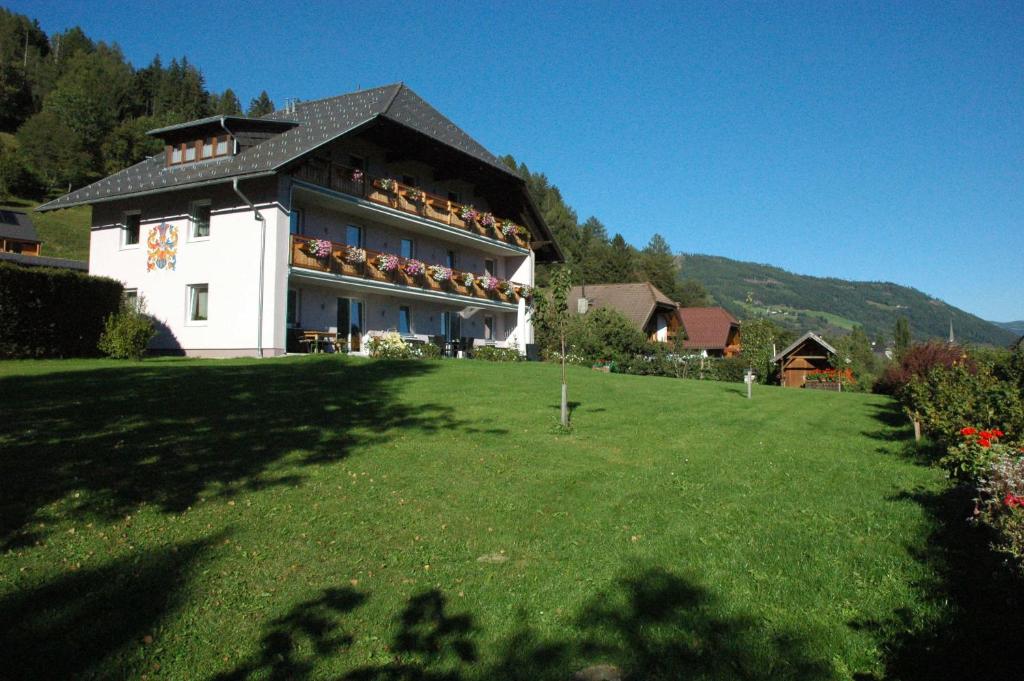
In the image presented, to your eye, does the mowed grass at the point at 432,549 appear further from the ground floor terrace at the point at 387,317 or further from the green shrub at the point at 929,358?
the ground floor terrace at the point at 387,317

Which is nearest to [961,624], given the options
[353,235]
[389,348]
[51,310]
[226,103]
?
[389,348]

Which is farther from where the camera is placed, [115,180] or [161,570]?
[115,180]

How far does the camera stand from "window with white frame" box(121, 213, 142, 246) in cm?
2694

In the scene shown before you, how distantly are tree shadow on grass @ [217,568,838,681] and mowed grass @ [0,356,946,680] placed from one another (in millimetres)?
16

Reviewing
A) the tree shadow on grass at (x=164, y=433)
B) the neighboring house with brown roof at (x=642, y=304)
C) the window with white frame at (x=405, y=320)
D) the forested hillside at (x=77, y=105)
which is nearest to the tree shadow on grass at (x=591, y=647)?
the tree shadow on grass at (x=164, y=433)

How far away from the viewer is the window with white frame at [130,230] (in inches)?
1061

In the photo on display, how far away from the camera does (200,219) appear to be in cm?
2522

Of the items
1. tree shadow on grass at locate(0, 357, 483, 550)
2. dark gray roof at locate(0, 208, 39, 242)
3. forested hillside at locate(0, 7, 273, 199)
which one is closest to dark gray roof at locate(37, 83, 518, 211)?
tree shadow on grass at locate(0, 357, 483, 550)

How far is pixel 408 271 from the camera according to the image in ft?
92.9

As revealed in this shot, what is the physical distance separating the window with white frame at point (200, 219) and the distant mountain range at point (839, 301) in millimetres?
124348

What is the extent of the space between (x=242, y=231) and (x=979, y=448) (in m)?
22.2

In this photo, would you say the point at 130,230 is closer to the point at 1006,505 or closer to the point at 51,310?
the point at 51,310

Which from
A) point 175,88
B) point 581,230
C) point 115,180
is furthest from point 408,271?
point 175,88

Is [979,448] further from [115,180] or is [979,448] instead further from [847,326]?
[847,326]
